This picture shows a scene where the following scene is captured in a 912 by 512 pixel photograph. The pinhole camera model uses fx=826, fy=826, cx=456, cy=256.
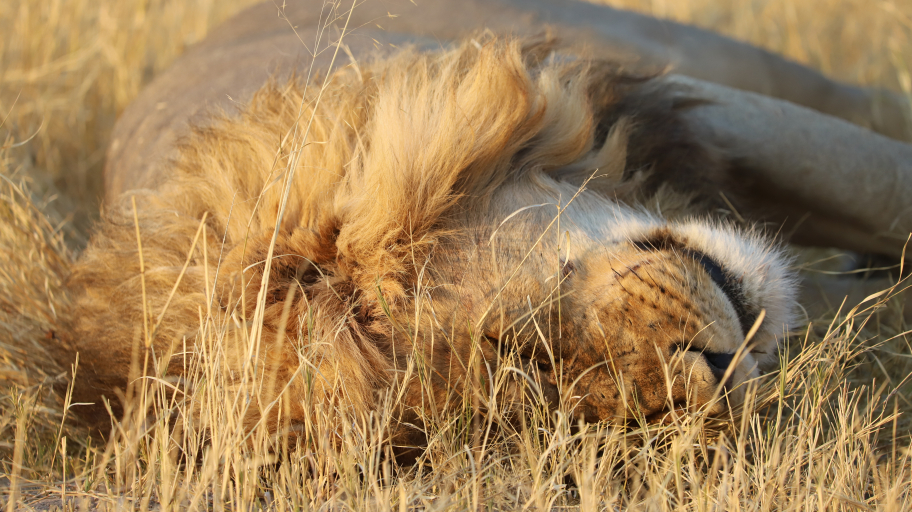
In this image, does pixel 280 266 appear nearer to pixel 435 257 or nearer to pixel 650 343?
pixel 435 257

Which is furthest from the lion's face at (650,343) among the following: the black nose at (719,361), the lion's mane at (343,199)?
the lion's mane at (343,199)

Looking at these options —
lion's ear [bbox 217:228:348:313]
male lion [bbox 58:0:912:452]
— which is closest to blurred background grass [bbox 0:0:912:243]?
male lion [bbox 58:0:912:452]

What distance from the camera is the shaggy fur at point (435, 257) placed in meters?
1.63

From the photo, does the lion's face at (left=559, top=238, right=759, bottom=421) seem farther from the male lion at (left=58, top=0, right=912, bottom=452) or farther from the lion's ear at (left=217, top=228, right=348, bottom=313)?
the lion's ear at (left=217, top=228, right=348, bottom=313)

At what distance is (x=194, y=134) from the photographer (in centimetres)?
222

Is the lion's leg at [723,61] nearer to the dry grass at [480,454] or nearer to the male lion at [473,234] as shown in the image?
the male lion at [473,234]

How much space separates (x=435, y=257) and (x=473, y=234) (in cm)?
10

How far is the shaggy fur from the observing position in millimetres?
1626

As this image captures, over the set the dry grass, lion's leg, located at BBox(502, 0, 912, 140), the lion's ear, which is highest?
lion's leg, located at BBox(502, 0, 912, 140)

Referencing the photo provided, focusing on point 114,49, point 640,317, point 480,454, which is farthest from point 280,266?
point 114,49

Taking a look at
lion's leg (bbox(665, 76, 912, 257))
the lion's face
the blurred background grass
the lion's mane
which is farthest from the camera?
the blurred background grass

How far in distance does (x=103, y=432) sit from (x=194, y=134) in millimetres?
801

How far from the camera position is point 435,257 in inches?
70.6

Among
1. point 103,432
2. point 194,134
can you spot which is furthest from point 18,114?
point 103,432
